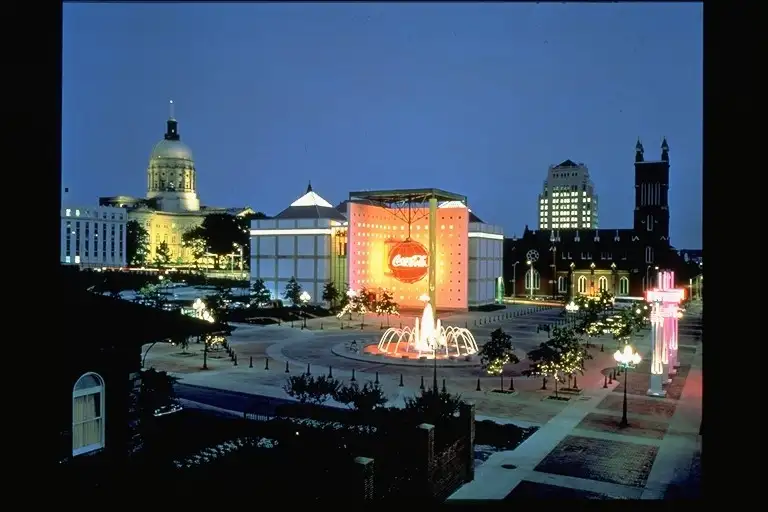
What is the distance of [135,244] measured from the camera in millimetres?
122125

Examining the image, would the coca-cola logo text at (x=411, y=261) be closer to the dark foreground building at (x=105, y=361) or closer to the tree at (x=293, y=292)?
the tree at (x=293, y=292)

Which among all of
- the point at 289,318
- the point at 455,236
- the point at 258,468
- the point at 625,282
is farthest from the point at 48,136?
the point at 625,282

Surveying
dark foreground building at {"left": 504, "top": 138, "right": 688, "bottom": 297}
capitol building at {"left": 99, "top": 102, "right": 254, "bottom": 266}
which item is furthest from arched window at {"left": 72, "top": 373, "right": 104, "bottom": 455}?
capitol building at {"left": 99, "top": 102, "right": 254, "bottom": 266}

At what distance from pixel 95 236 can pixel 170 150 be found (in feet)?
118

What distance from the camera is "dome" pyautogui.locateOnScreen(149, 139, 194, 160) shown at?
140 metres

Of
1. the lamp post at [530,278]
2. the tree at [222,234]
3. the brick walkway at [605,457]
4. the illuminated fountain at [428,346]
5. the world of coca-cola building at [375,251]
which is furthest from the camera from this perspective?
the tree at [222,234]

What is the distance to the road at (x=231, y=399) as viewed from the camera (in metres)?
24.6

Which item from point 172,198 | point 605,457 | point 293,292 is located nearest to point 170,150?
point 172,198

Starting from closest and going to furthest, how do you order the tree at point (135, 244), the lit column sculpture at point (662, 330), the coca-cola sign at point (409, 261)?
the lit column sculpture at point (662, 330), the coca-cola sign at point (409, 261), the tree at point (135, 244)

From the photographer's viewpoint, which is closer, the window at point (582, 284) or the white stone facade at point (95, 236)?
the window at point (582, 284)

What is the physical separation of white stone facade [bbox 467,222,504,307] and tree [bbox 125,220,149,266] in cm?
7238

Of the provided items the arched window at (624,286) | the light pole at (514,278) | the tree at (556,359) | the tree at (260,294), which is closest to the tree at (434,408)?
the tree at (556,359)

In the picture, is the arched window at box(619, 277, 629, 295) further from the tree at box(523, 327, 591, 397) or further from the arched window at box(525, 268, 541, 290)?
the tree at box(523, 327, 591, 397)

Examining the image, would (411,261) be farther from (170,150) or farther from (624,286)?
(170,150)
